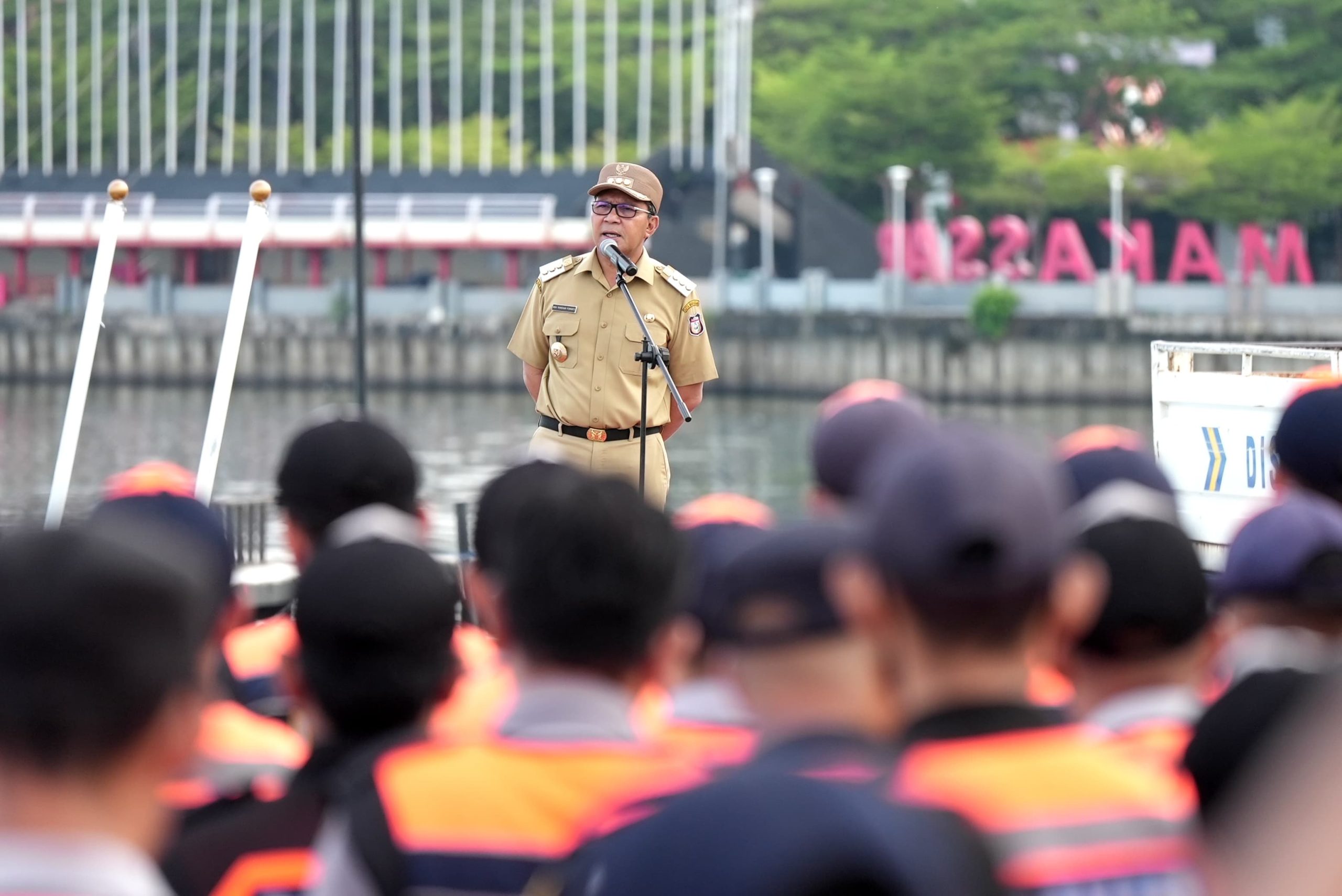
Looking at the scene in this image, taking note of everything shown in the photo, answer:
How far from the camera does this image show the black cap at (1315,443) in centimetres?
439

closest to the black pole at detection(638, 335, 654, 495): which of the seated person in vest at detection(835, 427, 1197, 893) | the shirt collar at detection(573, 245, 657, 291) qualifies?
the shirt collar at detection(573, 245, 657, 291)

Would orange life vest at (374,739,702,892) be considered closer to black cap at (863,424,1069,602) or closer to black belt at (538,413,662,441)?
black cap at (863,424,1069,602)

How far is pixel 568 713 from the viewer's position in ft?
8.63

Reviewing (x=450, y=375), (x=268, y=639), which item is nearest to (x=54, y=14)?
(x=450, y=375)

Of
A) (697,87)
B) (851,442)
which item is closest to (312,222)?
(697,87)

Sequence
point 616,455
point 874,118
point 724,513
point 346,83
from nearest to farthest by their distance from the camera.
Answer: point 724,513
point 616,455
point 874,118
point 346,83

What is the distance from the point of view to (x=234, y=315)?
8516 millimetres

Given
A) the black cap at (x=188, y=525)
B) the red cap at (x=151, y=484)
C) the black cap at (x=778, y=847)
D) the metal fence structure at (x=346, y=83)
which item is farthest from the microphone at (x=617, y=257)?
the metal fence structure at (x=346, y=83)

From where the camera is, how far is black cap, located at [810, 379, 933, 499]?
3.93m

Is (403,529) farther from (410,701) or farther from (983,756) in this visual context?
(983,756)

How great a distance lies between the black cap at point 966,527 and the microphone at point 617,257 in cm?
502

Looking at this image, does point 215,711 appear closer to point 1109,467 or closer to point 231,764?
point 231,764

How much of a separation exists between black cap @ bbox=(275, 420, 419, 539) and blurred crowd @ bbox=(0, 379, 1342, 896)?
1.15 ft

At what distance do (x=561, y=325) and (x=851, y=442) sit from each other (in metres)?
3.69
